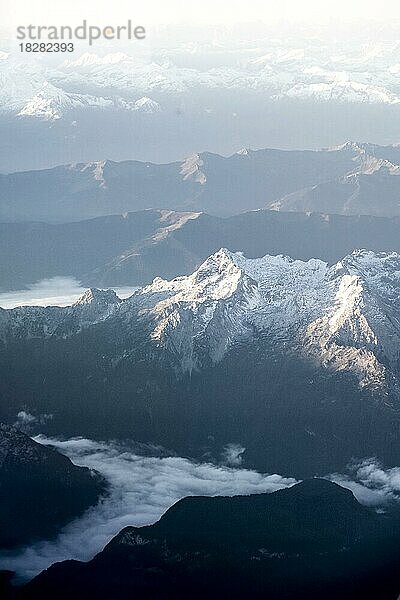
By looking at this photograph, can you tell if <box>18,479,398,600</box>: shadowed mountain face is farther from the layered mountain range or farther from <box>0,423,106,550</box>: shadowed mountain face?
the layered mountain range

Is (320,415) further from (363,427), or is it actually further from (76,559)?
(76,559)

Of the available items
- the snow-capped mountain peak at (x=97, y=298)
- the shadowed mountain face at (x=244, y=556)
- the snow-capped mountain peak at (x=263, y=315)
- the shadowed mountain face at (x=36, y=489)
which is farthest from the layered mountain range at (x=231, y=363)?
the shadowed mountain face at (x=244, y=556)

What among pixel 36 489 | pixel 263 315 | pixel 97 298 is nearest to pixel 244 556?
pixel 36 489

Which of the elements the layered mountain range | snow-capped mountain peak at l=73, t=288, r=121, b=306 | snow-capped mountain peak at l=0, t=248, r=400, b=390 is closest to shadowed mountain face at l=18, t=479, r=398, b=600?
the layered mountain range

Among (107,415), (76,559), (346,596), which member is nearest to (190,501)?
(76,559)

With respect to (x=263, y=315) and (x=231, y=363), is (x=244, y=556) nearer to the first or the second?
(x=231, y=363)

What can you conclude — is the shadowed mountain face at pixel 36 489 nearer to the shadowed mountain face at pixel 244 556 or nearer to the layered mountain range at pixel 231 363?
the shadowed mountain face at pixel 244 556
